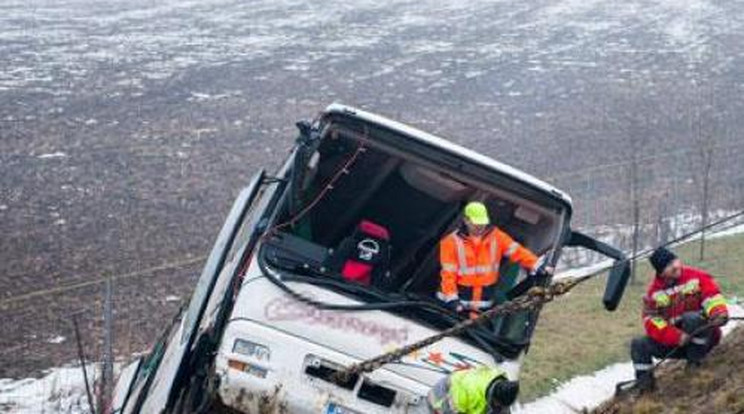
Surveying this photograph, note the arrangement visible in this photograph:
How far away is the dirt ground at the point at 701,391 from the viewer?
6.94 metres

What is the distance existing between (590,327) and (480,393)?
10025 millimetres

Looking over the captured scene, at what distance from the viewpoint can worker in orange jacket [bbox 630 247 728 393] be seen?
7.57 metres

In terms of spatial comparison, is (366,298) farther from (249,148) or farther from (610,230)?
(249,148)

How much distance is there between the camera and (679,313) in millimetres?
7816

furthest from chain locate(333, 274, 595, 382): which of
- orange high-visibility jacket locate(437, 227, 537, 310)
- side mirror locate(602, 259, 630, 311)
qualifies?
orange high-visibility jacket locate(437, 227, 537, 310)

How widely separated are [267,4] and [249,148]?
2767 cm

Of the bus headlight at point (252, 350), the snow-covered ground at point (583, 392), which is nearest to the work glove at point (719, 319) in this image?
the bus headlight at point (252, 350)

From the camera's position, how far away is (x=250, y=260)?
712 cm

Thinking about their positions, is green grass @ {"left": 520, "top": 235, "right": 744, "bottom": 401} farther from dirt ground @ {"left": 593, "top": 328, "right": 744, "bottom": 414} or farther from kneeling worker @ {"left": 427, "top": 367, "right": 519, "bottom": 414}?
kneeling worker @ {"left": 427, "top": 367, "right": 519, "bottom": 414}

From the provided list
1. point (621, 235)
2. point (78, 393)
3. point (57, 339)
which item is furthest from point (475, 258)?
point (621, 235)

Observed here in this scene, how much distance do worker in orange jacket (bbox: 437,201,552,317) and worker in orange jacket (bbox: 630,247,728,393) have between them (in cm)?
92

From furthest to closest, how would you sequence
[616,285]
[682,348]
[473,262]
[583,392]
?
[583,392], [682,348], [473,262], [616,285]

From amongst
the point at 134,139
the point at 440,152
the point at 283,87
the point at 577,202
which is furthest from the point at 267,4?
the point at 440,152

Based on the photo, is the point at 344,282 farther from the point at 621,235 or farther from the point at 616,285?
the point at 621,235
